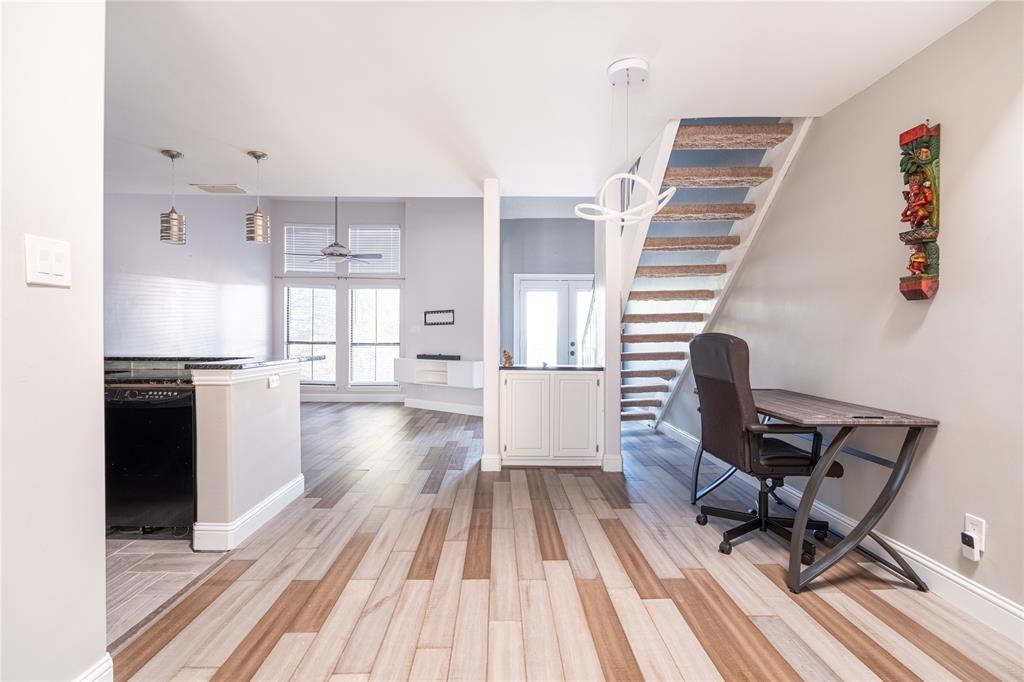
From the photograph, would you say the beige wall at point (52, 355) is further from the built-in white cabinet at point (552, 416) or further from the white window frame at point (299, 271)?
the white window frame at point (299, 271)

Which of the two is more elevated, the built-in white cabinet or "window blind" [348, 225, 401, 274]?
"window blind" [348, 225, 401, 274]

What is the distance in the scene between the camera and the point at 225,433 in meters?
2.69

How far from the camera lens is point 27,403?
1328 mm

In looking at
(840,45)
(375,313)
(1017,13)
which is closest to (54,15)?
(840,45)

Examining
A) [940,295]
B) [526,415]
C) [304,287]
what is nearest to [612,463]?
[526,415]

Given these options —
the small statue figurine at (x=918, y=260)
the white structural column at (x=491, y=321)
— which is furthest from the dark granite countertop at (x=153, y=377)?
the small statue figurine at (x=918, y=260)

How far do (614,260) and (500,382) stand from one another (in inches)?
56.4

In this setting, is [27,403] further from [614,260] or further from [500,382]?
[614,260]

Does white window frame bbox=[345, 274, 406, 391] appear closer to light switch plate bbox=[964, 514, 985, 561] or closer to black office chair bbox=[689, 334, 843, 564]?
black office chair bbox=[689, 334, 843, 564]

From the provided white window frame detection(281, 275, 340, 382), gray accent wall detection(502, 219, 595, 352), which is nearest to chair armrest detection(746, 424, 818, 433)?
gray accent wall detection(502, 219, 595, 352)

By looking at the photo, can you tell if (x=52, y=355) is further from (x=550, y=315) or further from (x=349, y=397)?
(x=349, y=397)

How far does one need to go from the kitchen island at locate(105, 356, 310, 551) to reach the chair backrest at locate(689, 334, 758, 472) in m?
2.57

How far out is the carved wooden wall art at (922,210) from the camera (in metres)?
2.28

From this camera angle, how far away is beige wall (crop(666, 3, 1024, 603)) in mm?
1990
